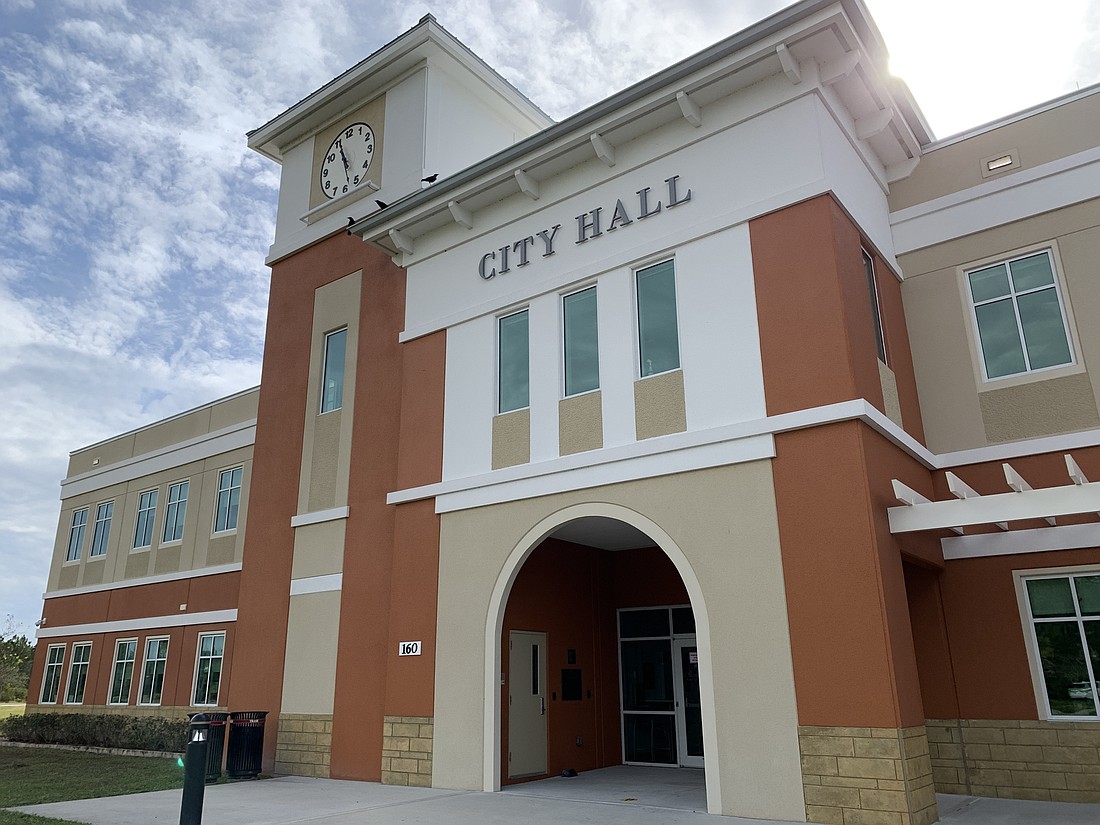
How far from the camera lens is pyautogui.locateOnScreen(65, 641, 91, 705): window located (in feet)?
79.4

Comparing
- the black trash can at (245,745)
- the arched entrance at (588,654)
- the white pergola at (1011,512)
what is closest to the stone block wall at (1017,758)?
the white pergola at (1011,512)

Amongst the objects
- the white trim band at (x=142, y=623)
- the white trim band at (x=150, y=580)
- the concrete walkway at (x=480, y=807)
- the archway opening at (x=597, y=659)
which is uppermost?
the white trim band at (x=150, y=580)

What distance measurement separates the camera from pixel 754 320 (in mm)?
10742

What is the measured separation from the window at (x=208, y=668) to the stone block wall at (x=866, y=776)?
15240mm

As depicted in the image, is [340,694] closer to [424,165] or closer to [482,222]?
[482,222]

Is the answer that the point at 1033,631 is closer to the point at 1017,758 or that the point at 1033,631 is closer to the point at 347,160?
the point at 1017,758

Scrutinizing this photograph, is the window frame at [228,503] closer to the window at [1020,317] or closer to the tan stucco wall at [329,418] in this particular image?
the tan stucco wall at [329,418]

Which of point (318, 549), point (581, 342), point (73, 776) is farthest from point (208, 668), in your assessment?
point (581, 342)

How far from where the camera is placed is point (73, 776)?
14.6 meters

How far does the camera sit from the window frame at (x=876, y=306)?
11.4 m

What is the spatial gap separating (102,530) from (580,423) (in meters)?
20.3

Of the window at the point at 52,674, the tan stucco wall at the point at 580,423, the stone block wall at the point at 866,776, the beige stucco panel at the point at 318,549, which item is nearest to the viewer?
the stone block wall at the point at 866,776

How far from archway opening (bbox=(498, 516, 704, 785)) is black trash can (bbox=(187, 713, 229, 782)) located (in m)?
4.99

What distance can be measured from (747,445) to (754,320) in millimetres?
1595
